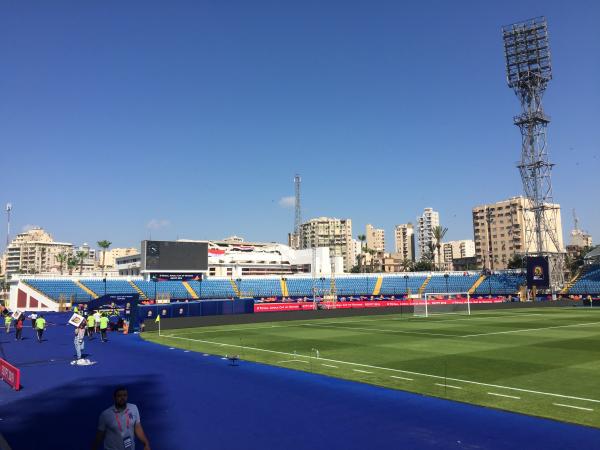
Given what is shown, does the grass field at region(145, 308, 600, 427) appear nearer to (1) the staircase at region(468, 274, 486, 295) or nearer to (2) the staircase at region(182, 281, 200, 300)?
(2) the staircase at region(182, 281, 200, 300)

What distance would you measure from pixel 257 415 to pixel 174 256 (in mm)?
77116

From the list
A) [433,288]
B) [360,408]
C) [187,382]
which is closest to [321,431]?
[360,408]

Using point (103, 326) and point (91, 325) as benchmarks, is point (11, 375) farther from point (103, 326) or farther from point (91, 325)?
point (91, 325)

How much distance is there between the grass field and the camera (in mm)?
14961

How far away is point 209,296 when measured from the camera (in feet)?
291

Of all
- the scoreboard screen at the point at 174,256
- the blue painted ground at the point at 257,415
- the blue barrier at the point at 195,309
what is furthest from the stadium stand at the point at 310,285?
the blue painted ground at the point at 257,415

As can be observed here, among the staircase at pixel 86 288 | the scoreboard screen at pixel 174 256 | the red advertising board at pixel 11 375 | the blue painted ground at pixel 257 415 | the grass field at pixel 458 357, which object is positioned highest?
the scoreboard screen at pixel 174 256

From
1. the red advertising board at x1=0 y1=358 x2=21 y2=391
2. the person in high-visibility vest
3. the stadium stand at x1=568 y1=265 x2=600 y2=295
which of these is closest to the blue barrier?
the person in high-visibility vest

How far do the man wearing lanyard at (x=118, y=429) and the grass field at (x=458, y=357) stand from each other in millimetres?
10924

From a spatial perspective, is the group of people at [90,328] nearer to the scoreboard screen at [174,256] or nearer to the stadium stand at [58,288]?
the stadium stand at [58,288]

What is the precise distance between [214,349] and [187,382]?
10482 millimetres

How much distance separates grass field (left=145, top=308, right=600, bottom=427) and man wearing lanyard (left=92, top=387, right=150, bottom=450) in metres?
10.9

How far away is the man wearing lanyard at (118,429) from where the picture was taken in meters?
6.80

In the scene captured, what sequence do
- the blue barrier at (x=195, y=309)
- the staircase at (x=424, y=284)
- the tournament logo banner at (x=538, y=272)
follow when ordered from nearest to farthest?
1. the blue barrier at (x=195, y=309)
2. the tournament logo banner at (x=538, y=272)
3. the staircase at (x=424, y=284)
